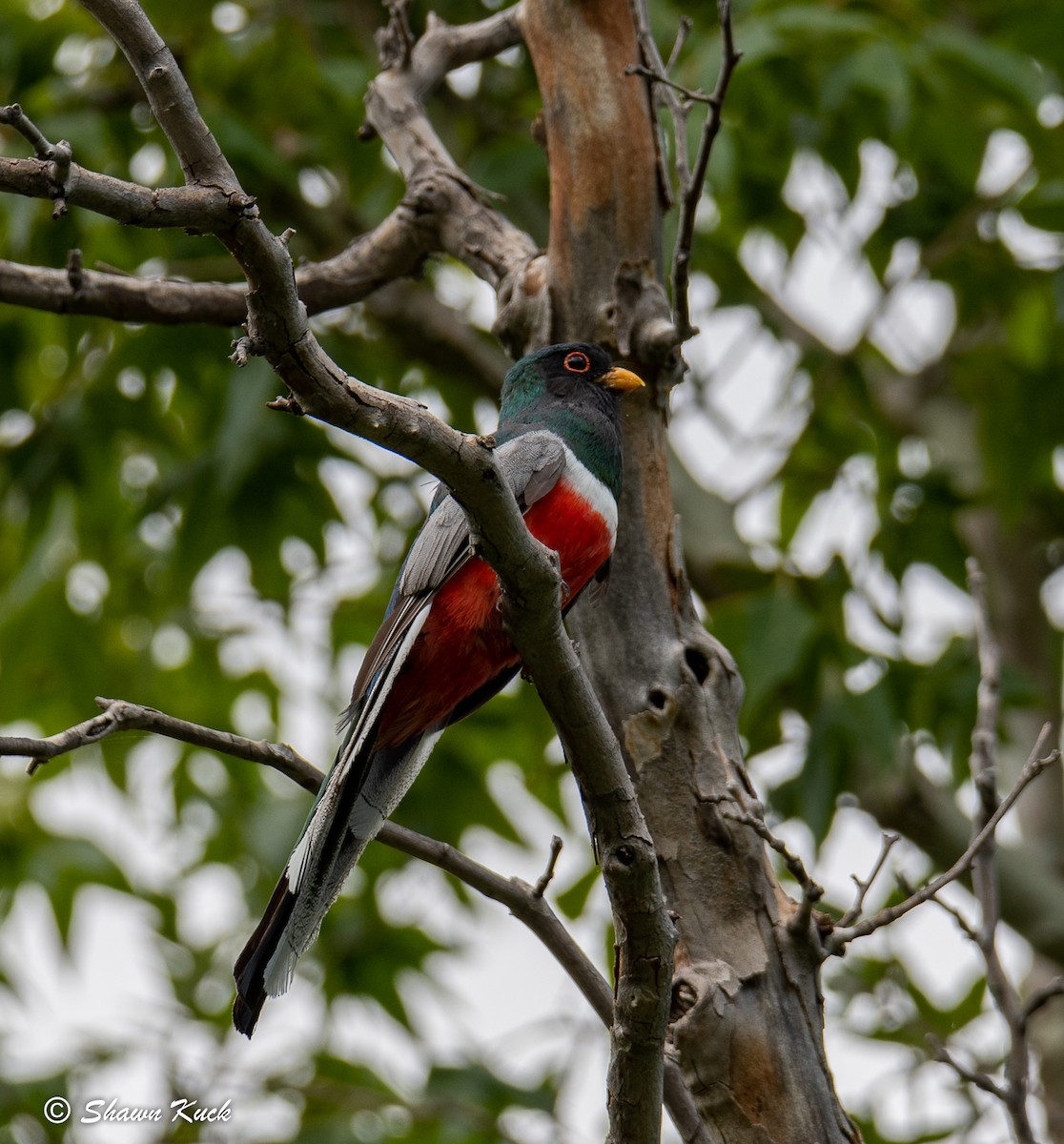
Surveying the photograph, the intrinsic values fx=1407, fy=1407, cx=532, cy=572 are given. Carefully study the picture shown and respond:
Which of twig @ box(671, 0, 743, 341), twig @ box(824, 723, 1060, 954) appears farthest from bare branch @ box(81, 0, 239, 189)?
twig @ box(824, 723, 1060, 954)

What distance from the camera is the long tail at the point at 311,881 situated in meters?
2.74

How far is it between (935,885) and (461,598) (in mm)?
1380

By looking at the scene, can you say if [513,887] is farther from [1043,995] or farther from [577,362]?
[577,362]

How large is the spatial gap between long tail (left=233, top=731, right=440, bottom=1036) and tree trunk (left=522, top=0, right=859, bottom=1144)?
59cm

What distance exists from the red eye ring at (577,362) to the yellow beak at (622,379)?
0.23ft

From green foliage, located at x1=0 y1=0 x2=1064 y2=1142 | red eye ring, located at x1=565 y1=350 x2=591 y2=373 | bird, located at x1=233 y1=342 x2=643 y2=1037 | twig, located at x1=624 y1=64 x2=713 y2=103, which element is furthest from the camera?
green foliage, located at x1=0 y1=0 x2=1064 y2=1142

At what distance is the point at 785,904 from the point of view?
3.01 m

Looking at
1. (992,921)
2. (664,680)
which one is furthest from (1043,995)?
(664,680)

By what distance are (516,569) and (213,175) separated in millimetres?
792

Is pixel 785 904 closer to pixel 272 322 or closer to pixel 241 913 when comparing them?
pixel 272 322

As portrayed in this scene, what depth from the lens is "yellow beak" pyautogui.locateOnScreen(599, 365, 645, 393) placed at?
3512 mm

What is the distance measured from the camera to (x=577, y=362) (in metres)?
3.70

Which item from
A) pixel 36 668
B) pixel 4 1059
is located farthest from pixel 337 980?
pixel 36 668

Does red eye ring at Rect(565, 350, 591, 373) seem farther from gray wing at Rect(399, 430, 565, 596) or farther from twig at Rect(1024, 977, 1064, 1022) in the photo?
twig at Rect(1024, 977, 1064, 1022)
